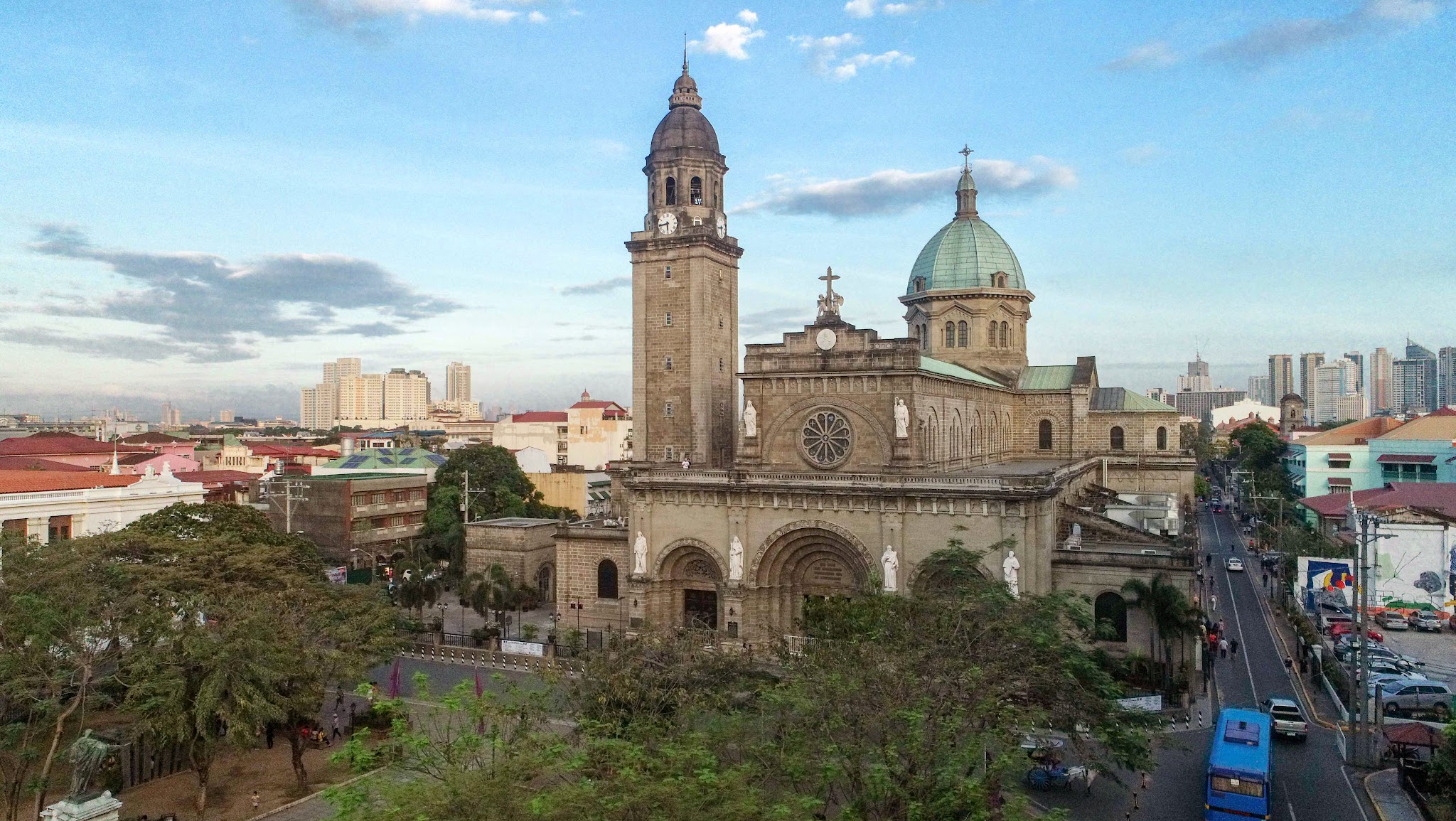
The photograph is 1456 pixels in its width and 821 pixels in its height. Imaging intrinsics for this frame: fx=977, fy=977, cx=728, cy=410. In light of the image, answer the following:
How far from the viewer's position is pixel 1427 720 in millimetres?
29078

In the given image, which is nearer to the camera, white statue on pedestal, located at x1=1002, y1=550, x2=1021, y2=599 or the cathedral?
white statue on pedestal, located at x1=1002, y1=550, x2=1021, y2=599

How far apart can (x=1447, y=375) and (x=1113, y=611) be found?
676 feet

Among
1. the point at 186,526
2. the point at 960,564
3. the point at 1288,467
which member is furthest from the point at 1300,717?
the point at 1288,467

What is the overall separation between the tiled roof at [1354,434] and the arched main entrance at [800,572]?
47.7 meters

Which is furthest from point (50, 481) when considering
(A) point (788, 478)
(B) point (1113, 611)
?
(B) point (1113, 611)

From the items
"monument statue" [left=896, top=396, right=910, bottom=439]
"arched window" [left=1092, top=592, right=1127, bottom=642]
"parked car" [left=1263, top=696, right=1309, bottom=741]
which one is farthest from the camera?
"monument statue" [left=896, top=396, right=910, bottom=439]

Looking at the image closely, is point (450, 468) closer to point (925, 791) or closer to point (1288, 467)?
point (925, 791)

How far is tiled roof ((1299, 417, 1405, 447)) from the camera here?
229ft

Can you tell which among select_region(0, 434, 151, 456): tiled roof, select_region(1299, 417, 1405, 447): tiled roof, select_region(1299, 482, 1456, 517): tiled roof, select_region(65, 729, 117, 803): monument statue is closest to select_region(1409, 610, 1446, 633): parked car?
Answer: select_region(1299, 482, 1456, 517): tiled roof

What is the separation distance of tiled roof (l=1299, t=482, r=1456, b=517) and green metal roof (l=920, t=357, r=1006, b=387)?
1854 cm

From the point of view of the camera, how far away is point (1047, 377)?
60.1m

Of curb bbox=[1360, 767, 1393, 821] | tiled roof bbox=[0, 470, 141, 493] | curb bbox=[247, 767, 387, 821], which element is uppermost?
tiled roof bbox=[0, 470, 141, 493]

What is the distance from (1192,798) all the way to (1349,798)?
3694 millimetres

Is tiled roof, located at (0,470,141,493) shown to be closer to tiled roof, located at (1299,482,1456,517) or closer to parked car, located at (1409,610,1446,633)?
parked car, located at (1409,610,1446,633)
